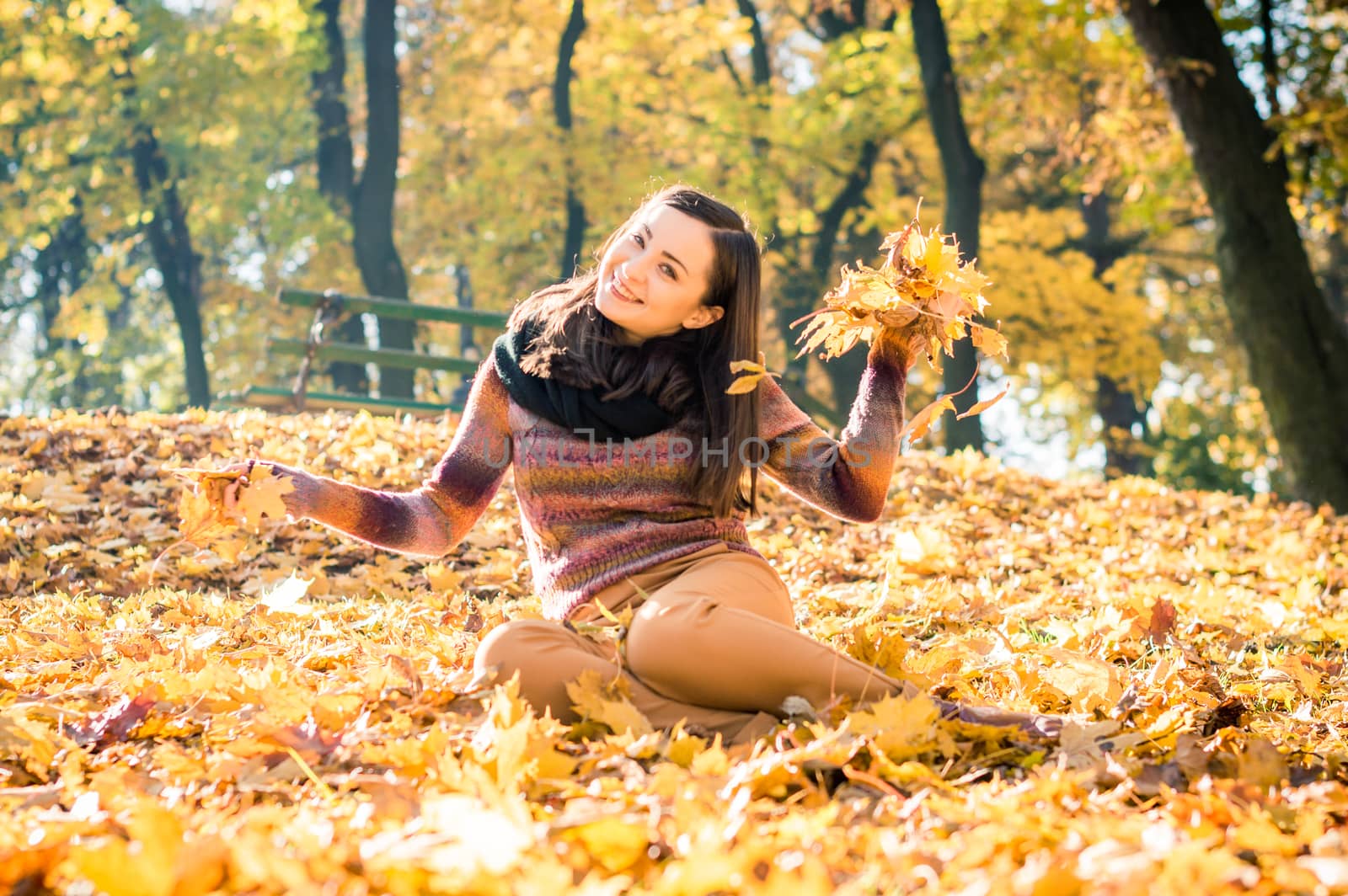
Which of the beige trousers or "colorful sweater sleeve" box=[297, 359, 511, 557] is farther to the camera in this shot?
"colorful sweater sleeve" box=[297, 359, 511, 557]

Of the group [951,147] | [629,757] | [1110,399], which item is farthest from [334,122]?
[629,757]

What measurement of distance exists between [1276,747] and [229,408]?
742 centimetres

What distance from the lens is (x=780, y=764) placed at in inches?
74.3

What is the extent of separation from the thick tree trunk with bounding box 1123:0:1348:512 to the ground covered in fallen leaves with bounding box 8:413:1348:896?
12.1 feet

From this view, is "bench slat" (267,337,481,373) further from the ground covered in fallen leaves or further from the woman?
the woman

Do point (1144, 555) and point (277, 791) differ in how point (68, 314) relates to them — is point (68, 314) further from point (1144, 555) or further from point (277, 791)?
point (277, 791)

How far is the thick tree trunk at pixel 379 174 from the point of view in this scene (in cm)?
1407

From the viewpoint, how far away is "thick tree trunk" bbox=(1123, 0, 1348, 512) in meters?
7.84

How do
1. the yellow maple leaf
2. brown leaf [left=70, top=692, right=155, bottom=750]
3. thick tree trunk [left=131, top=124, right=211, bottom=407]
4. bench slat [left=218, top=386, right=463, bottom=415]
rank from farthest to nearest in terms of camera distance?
thick tree trunk [left=131, top=124, right=211, bottom=407], bench slat [left=218, top=386, right=463, bottom=415], brown leaf [left=70, top=692, right=155, bottom=750], the yellow maple leaf

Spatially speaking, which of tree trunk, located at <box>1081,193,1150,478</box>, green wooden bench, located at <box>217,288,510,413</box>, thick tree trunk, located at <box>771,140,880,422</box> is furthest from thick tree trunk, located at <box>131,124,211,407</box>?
tree trunk, located at <box>1081,193,1150,478</box>

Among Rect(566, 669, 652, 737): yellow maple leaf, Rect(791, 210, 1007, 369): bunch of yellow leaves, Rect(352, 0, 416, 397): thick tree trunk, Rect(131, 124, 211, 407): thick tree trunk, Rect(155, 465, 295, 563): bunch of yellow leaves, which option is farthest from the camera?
Rect(131, 124, 211, 407): thick tree trunk

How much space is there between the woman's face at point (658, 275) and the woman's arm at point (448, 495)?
0.37 m

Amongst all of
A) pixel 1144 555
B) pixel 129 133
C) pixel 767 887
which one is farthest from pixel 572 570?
pixel 129 133

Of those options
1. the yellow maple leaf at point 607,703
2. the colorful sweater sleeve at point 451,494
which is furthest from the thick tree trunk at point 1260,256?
the yellow maple leaf at point 607,703
